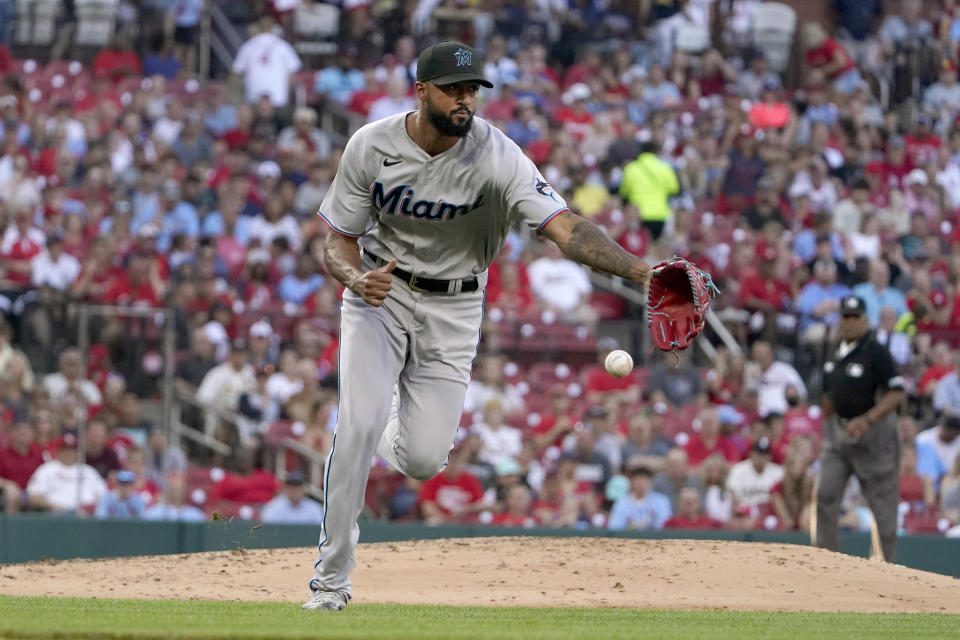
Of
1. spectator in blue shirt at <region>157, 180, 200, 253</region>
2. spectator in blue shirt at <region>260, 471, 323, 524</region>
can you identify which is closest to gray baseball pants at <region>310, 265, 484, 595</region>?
spectator in blue shirt at <region>260, 471, 323, 524</region>

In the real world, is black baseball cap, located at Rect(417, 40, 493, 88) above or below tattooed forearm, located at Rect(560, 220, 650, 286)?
above

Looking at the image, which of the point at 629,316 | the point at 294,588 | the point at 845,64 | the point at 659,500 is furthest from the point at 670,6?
the point at 294,588

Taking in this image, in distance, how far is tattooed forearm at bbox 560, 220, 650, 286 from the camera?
6148 mm

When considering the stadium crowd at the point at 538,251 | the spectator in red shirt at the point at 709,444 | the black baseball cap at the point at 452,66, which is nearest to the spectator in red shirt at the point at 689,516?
the stadium crowd at the point at 538,251

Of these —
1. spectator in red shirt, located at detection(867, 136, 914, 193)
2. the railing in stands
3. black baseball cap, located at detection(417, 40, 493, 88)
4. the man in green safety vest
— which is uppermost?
the railing in stands

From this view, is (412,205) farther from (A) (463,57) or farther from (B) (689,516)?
(B) (689,516)

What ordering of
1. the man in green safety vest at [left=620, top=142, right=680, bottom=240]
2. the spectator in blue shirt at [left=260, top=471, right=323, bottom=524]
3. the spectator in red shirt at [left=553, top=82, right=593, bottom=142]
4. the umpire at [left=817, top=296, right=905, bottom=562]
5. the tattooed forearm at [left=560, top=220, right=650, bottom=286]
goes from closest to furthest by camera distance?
the tattooed forearm at [left=560, top=220, right=650, bottom=286]
the umpire at [left=817, top=296, right=905, bottom=562]
the spectator in blue shirt at [left=260, top=471, right=323, bottom=524]
the man in green safety vest at [left=620, top=142, right=680, bottom=240]
the spectator in red shirt at [left=553, top=82, right=593, bottom=142]

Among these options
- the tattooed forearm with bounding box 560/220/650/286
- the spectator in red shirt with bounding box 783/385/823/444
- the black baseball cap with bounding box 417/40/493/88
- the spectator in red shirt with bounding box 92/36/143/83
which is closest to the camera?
the tattooed forearm with bounding box 560/220/650/286

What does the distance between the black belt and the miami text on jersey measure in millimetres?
285

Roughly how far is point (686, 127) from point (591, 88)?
130 cm

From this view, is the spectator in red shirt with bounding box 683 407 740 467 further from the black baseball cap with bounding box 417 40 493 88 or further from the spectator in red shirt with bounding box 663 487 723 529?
the black baseball cap with bounding box 417 40 493 88

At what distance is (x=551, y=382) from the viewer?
1489 centimetres

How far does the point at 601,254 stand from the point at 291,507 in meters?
6.80

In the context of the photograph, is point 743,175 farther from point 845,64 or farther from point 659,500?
point 659,500
